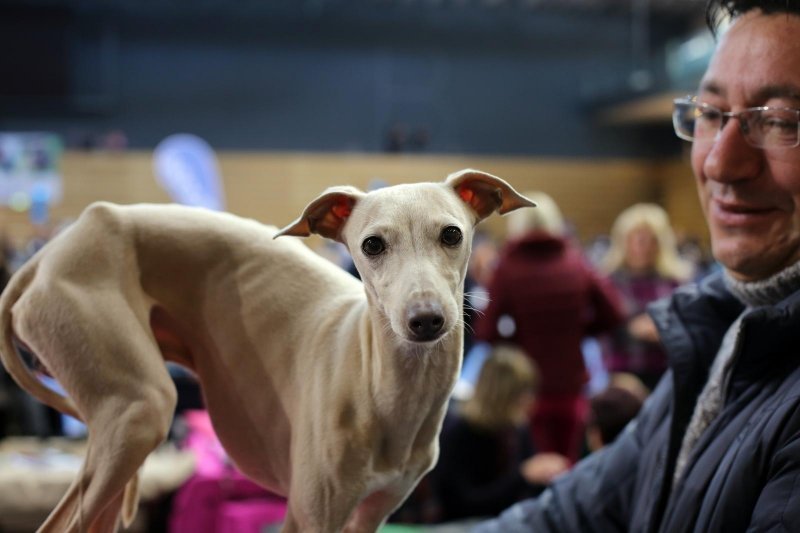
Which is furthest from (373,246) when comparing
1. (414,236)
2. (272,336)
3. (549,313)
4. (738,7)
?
(549,313)

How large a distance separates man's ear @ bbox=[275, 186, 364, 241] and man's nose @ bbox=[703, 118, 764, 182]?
0.52 m

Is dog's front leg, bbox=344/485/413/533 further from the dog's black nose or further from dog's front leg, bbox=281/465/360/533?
the dog's black nose

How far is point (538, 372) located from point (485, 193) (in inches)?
100.0

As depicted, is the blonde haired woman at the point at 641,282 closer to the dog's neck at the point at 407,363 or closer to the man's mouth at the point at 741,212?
the man's mouth at the point at 741,212

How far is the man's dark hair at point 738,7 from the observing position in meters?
1.06

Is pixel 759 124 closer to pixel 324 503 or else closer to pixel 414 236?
pixel 414 236

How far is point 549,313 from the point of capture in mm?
3295

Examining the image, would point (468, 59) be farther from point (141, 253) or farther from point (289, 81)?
point (141, 253)

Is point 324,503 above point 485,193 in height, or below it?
below

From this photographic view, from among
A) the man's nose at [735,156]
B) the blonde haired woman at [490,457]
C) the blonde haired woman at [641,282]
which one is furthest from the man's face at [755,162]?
the blonde haired woman at [641,282]

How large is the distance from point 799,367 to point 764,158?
0.26 m

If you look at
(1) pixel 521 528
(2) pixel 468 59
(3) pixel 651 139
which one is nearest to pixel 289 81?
(2) pixel 468 59

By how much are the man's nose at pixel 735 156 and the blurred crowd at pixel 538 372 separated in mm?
1430

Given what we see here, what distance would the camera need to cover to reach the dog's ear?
0.79 m
